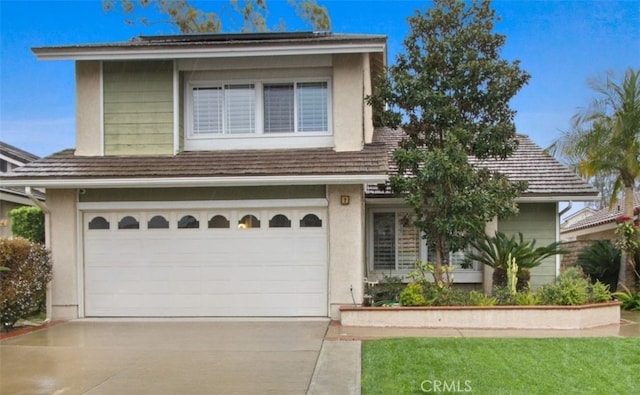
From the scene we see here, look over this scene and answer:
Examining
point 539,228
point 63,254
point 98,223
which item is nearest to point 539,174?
point 539,228

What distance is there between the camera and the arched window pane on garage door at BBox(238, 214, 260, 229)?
11.5 m

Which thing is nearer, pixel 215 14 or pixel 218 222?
pixel 218 222

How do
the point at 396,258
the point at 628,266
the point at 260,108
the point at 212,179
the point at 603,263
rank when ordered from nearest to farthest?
the point at 212,179, the point at 260,108, the point at 396,258, the point at 628,266, the point at 603,263

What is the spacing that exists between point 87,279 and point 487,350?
8.21 meters

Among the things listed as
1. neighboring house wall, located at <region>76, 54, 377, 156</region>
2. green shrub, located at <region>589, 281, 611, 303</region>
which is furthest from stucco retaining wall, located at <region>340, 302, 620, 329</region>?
neighboring house wall, located at <region>76, 54, 377, 156</region>

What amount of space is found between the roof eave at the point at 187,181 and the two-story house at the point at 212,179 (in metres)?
0.03

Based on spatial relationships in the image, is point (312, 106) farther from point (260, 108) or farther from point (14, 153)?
point (14, 153)

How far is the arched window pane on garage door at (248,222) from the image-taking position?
11.5 m

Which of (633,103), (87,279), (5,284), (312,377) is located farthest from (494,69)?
(5,284)

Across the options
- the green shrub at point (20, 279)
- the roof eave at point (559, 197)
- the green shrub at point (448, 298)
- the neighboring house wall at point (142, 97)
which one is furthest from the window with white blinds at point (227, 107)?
the roof eave at point (559, 197)

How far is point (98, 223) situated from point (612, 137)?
1269cm

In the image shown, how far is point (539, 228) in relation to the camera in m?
13.5

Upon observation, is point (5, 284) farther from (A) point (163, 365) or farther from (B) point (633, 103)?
(B) point (633, 103)

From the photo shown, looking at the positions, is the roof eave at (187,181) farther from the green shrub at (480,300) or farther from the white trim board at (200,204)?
the green shrub at (480,300)
